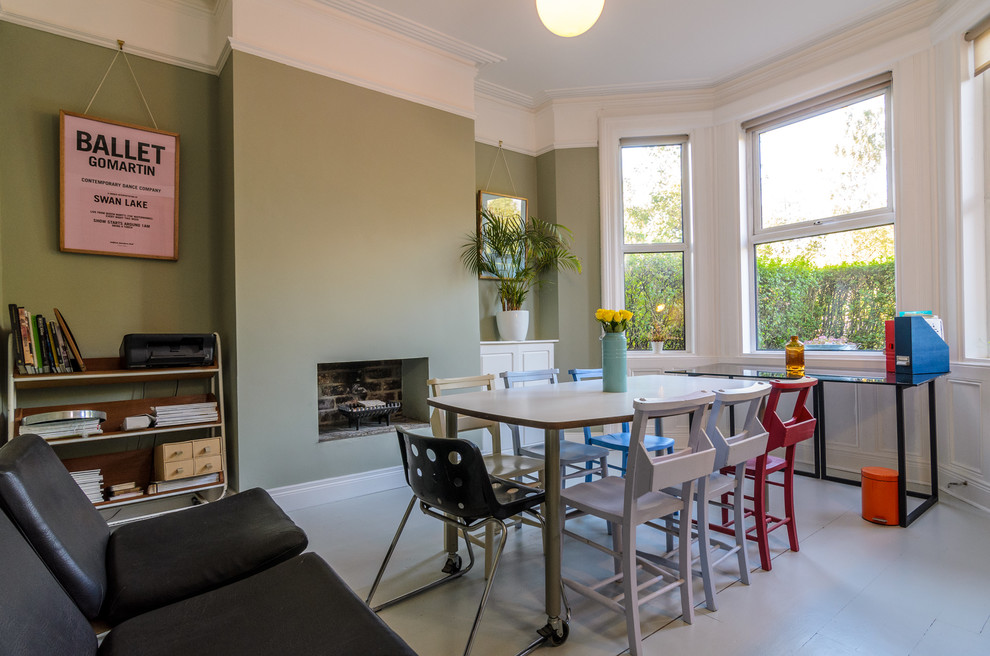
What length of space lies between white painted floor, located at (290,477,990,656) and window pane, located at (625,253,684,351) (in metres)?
2.18

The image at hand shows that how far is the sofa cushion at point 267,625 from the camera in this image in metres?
1.08

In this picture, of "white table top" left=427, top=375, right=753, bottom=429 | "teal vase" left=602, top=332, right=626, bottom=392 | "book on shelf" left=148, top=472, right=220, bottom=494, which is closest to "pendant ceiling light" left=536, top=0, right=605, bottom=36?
"teal vase" left=602, top=332, right=626, bottom=392

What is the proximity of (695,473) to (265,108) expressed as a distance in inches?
128

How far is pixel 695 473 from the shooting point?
184cm

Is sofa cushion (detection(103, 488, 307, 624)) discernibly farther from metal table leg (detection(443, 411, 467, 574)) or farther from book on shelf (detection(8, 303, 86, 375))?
book on shelf (detection(8, 303, 86, 375))

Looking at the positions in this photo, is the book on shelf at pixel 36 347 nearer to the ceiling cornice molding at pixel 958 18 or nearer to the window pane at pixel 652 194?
the window pane at pixel 652 194

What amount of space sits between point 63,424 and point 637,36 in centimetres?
455

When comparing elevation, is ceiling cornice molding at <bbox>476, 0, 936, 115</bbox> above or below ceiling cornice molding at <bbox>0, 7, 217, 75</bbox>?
above

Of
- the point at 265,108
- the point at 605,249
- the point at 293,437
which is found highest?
the point at 265,108

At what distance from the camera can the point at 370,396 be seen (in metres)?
4.15

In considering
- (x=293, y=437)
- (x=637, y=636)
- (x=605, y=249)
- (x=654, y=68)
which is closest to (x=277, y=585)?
(x=637, y=636)

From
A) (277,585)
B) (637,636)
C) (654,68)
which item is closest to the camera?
(277,585)

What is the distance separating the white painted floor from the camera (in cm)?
180

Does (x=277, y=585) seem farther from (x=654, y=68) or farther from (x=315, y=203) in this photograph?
(x=654, y=68)
